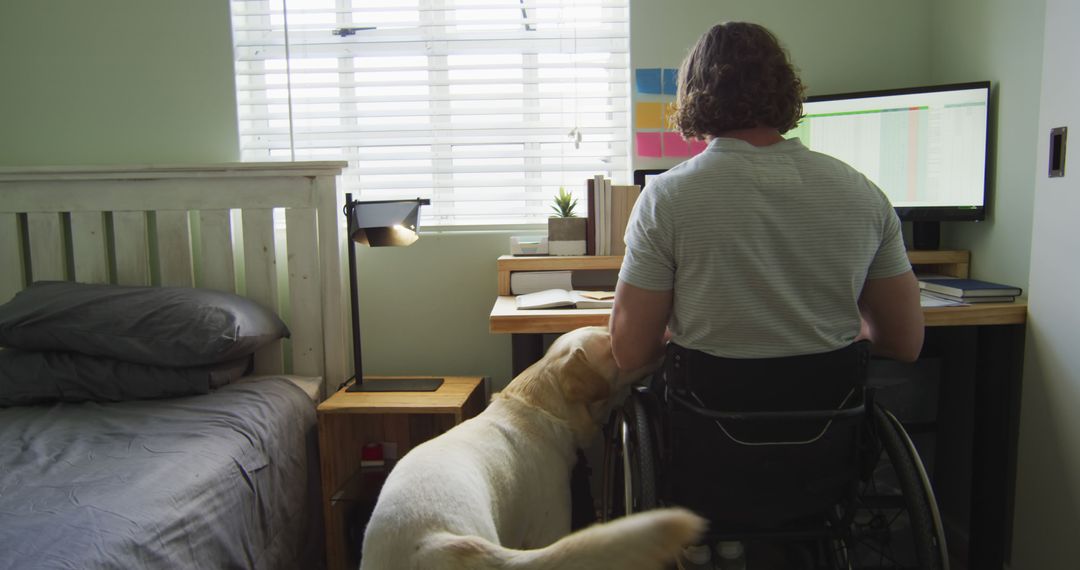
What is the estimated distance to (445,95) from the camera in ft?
7.86

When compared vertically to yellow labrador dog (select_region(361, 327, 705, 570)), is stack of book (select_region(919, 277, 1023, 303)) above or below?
above

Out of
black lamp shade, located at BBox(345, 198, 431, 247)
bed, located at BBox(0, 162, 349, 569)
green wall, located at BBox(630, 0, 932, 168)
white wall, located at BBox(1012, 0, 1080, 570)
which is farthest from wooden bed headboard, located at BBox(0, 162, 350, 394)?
white wall, located at BBox(1012, 0, 1080, 570)

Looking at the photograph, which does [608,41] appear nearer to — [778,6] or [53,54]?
[778,6]

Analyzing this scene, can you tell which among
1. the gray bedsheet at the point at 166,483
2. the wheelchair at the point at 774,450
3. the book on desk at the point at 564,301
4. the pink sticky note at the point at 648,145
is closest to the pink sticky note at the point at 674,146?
the pink sticky note at the point at 648,145

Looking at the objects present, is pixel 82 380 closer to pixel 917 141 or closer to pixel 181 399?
pixel 181 399

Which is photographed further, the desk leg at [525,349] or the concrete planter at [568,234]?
the concrete planter at [568,234]

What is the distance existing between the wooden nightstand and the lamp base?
0.09 ft

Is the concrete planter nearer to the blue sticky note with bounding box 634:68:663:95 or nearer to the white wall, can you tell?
the blue sticky note with bounding box 634:68:663:95

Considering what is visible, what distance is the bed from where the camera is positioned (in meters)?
1.20

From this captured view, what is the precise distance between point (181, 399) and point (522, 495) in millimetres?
1087

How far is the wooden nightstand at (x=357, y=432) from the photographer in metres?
1.86

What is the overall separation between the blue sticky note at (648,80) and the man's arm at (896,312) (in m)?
1.27

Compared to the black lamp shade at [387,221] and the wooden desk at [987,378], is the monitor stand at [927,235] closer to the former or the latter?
the wooden desk at [987,378]

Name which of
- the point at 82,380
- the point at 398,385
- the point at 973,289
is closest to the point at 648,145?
the point at 973,289
